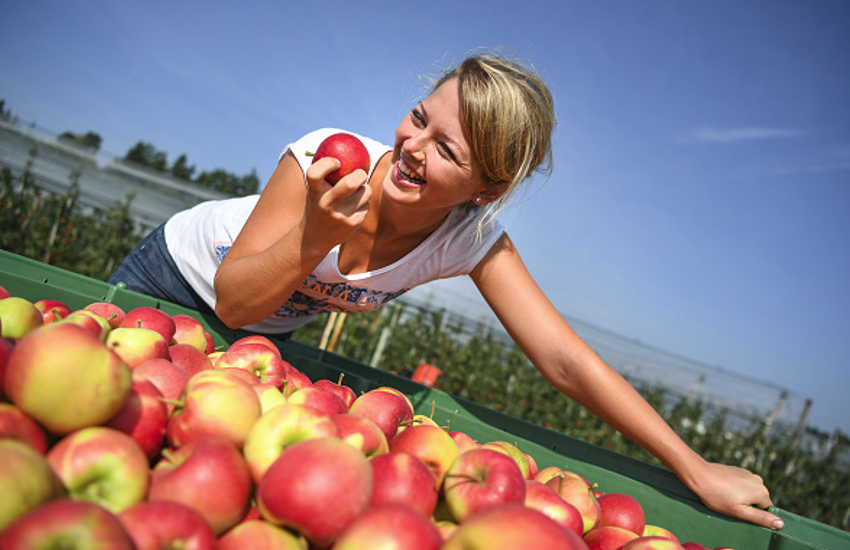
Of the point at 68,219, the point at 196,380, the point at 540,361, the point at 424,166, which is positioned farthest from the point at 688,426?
the point at 68,219

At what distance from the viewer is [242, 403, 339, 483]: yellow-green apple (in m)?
0.86

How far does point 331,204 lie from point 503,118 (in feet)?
2.33

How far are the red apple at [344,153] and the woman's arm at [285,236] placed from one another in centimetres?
11

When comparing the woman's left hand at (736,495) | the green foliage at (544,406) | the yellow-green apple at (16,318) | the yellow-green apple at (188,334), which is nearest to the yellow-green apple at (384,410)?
the yellow-green apple at (188,334)

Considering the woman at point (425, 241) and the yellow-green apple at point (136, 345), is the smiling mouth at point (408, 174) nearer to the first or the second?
the woman at point (425, 241)

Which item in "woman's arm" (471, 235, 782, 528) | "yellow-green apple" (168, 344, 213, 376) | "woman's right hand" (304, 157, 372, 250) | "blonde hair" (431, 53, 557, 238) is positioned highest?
"blonde hair" (431, 53, 557, 238)

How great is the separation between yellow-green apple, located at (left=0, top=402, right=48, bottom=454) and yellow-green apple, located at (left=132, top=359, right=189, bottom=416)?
0.19 metres

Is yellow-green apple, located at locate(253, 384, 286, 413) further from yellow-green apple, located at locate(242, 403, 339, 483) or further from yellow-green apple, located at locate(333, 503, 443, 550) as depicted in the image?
yellow-green apple, located at locate(333, 503, 443, 550)

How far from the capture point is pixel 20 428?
75cm

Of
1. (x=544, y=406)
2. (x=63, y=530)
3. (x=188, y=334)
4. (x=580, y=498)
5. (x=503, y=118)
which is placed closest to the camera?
(x=63, y=530)

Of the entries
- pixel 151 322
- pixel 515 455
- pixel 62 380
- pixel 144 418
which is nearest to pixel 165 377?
pixel 144 418

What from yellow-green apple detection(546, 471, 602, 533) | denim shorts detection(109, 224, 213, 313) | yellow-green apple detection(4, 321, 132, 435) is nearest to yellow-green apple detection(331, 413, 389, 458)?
yellow-green apple detection(4, 321, 132, 435)

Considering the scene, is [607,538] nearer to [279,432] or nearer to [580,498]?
[580,498]

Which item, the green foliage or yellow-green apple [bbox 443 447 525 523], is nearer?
yellow-green apple [bbox 443 447 525 523]
